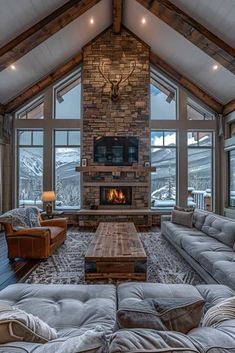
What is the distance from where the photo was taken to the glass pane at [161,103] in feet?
26.4

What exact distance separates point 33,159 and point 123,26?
16.2ft

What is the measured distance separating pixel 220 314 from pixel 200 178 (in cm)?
724

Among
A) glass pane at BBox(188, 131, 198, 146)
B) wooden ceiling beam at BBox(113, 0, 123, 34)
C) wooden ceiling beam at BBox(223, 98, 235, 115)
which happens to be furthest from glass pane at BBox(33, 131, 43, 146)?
wooden ceiling beam at BBox(223, 98, 235, 115)

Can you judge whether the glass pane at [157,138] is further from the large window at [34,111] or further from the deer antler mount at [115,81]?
the large window at [34,111]

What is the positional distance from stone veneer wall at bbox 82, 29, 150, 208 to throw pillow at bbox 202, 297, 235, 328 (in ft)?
20.5

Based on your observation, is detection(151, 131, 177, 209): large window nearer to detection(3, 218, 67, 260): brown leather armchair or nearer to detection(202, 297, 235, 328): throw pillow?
detection(3, 218, 67, 260): brown leather armchair

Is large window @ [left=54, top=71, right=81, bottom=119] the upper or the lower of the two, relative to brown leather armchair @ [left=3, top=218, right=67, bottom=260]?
upper

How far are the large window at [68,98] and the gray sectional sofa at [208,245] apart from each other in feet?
15.5

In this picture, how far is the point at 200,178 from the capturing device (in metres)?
8.10

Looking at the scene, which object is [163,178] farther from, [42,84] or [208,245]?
[42,84]

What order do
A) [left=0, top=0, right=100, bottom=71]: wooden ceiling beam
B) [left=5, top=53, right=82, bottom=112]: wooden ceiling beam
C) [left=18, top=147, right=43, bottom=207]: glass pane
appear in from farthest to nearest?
[left=18, top=147, right=43, bottom=207]: glass pane → [left=5, top=53, right=82, bottom=112]: wooden ceiling beam → [left=0, top=0, right=100, bottom=71]: wooden ceiling beam

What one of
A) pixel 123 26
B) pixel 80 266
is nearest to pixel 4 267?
pixel 80 266

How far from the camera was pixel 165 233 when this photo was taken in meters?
5.38

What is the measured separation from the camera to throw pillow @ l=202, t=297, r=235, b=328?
1181 mm
